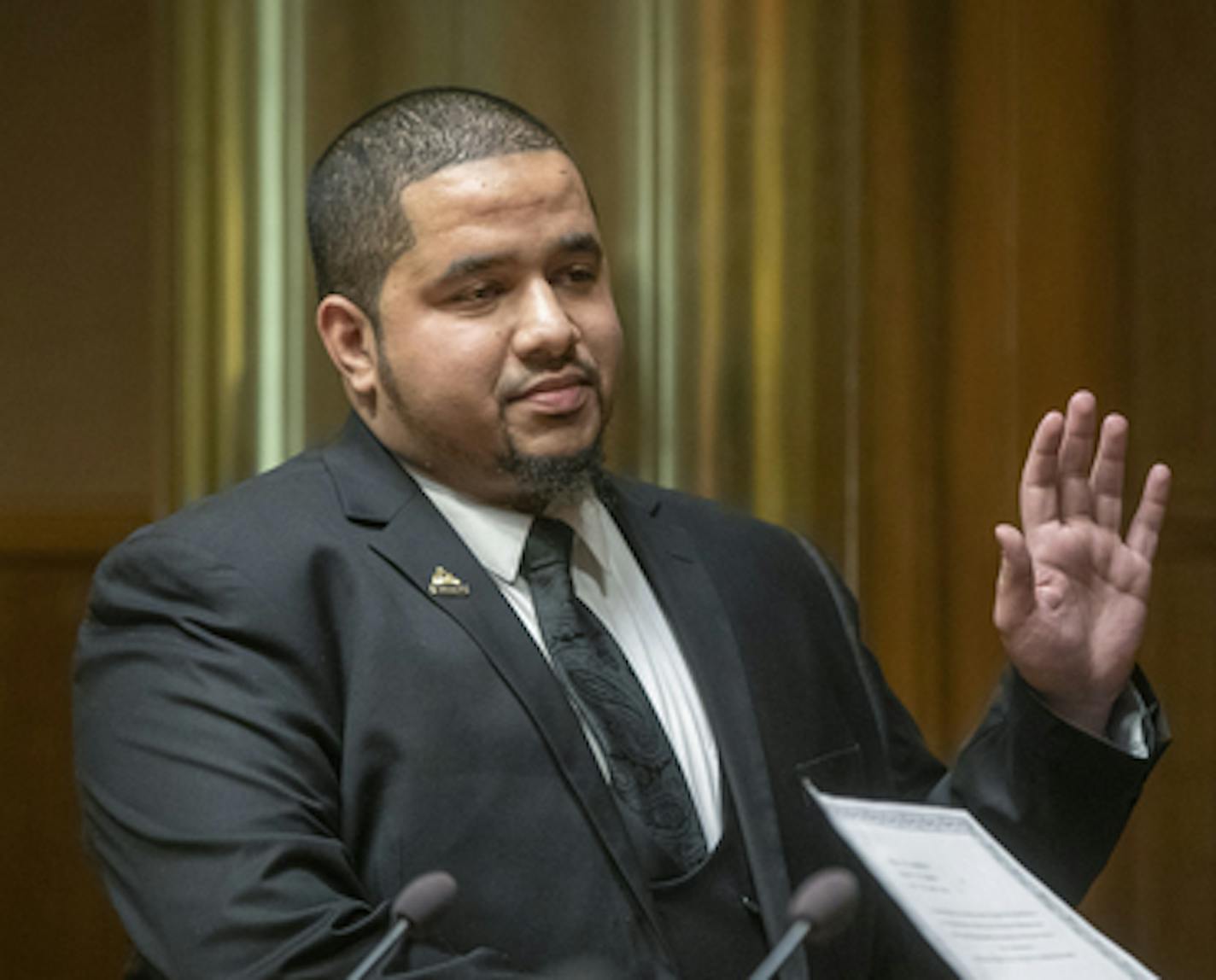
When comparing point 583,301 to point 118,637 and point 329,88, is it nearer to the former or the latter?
point 118,637

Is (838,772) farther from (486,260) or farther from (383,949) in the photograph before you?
(383,949)

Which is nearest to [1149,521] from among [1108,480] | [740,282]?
[1108,480]

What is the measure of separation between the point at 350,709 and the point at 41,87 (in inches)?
61.0

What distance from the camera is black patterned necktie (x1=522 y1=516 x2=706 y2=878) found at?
1660 mm

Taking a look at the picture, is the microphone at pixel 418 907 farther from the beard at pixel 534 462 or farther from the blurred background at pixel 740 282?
the blurred background at pixel 740 282

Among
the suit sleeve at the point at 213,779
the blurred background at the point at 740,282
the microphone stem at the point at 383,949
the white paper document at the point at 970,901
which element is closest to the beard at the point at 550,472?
the suit sleeve at the point at 213,779

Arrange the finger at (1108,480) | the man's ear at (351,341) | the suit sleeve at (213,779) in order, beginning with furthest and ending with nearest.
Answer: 1. the man's ear at (351,341)
2. the finger at (1108,480)
3. the suit sleeve at (213,779)

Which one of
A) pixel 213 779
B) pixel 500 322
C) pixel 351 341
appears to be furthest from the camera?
pixel 351 341

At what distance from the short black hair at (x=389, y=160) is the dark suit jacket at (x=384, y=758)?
0.62ft

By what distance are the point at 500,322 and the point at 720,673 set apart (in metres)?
0.41

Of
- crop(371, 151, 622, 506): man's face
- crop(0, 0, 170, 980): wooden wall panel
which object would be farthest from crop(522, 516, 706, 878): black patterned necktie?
crop(0, 0, 170, 980): wooden wall panel

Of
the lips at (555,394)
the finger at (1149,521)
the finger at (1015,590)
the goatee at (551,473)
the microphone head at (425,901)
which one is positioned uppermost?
the lips at (555,394)

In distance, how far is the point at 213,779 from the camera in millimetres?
1510

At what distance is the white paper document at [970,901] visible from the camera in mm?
1295
